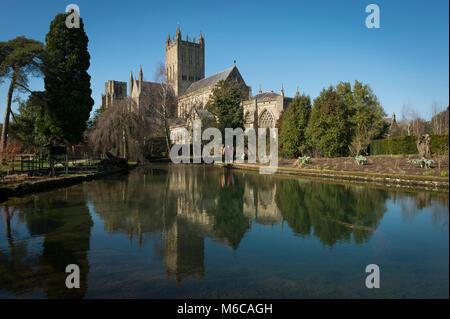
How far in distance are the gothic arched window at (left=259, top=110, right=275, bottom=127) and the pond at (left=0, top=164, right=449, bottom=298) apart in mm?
31203

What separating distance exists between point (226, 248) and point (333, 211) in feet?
11.6

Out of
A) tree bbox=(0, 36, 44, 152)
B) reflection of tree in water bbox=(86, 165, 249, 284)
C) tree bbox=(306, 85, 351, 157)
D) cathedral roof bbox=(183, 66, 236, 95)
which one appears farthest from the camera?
cathedral roof bbox=(183, 66, 236, 95)

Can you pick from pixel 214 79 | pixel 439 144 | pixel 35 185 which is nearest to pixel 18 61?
pixel 35 185

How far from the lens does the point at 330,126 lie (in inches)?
810

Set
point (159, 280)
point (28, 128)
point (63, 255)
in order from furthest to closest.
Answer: point (28, 128) → point (63, 255) → point (159, 280)

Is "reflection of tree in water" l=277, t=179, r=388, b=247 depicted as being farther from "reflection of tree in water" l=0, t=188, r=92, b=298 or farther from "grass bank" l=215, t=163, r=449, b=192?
"reflection of tree in water" l=0, t=188, r=92, b=298

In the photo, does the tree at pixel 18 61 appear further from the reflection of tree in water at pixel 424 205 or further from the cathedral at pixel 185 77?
the cathedral at pixel 185 77

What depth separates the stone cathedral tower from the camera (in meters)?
62.7

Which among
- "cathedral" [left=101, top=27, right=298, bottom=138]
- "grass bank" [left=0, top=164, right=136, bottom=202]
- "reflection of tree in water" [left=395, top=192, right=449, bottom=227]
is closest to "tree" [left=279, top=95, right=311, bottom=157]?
"reflection of tree in water" [left=395, top=192, right=449, bottom=227]

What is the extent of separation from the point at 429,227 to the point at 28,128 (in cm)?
4135

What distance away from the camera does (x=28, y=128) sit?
118ft

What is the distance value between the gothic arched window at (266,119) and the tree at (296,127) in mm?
14481
